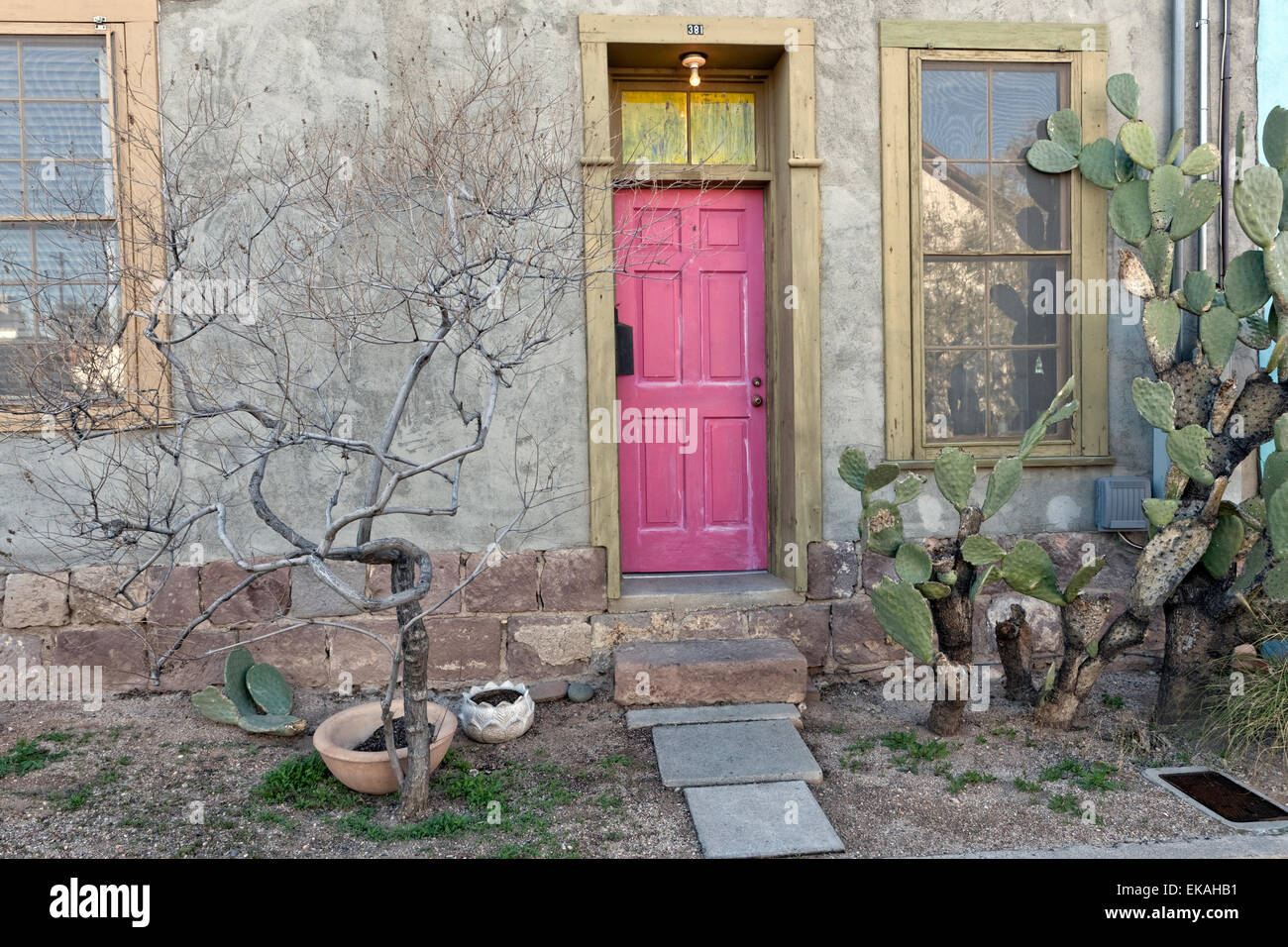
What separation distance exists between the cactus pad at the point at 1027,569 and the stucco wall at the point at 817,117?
1.15m

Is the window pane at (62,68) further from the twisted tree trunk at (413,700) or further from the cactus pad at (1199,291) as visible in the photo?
the cactus pad at (1199,291)

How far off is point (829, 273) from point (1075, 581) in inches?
82.1

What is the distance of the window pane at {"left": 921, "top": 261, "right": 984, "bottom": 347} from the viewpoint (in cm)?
528

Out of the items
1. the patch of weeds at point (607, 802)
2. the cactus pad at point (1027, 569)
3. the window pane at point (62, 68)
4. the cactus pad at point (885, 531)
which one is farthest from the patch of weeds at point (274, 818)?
the window pane at point (62, 68)

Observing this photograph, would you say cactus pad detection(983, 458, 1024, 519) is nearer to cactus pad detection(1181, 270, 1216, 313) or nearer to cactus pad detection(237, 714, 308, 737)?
cactus pad detection(1181, 270, 1216, 313)

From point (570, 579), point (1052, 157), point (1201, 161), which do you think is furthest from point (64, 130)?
point (1201, 161)

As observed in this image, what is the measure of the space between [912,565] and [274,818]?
276 cm

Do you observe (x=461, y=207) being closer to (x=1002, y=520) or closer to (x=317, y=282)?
(x=317, y=282)

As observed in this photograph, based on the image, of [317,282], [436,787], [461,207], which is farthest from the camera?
[317,282]

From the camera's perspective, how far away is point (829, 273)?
516 cm

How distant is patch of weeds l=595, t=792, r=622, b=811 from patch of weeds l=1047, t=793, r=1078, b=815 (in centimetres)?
170

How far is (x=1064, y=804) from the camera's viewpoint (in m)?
3.72

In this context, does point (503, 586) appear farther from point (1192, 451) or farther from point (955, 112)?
point (955, 112)
